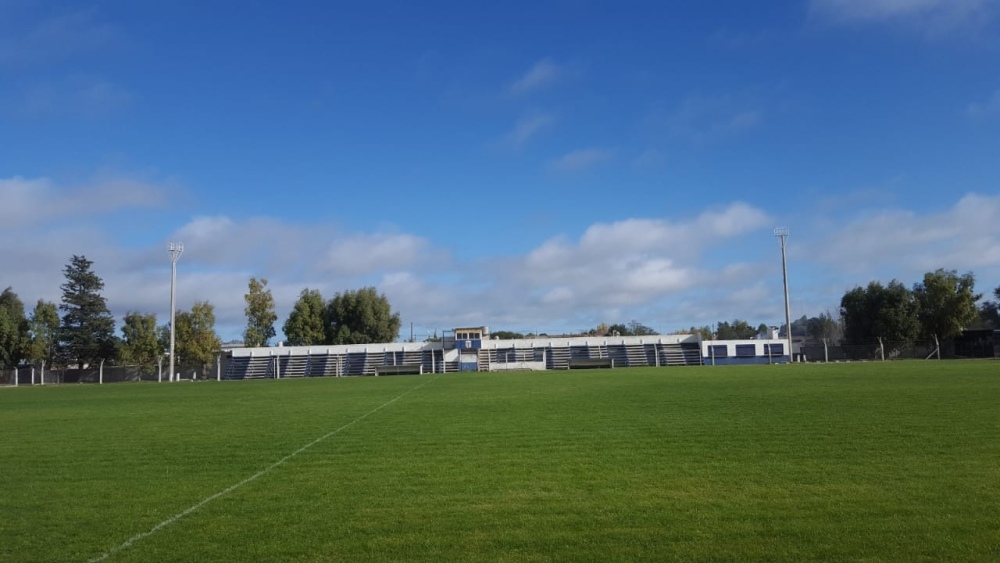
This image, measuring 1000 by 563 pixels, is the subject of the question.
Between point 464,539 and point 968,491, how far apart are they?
555 centimetres

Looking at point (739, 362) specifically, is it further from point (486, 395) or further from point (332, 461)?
point (332, 461)

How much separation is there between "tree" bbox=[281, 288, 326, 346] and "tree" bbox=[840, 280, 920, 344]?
60.0 m

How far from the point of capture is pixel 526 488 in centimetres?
813

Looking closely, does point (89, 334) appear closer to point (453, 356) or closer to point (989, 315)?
point (453, 356)

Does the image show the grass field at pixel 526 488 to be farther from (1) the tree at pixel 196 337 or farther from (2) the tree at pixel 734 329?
(2) the tree at pixel 734 329

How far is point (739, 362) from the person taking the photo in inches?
2608

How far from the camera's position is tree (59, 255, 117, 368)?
217 feet

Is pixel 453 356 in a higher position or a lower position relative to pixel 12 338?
lower

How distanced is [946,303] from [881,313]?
5.64 m

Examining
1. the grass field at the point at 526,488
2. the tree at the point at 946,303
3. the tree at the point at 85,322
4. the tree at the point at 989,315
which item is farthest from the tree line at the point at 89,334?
the tree at the point at 989,315

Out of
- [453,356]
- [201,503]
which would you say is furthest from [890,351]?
[201,503]

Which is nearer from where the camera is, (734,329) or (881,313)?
(881,313)

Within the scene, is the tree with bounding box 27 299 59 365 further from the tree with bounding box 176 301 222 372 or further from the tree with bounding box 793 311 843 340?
the tree with bounding box 793 311 843 340

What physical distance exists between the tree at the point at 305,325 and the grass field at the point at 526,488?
66.0 meters
